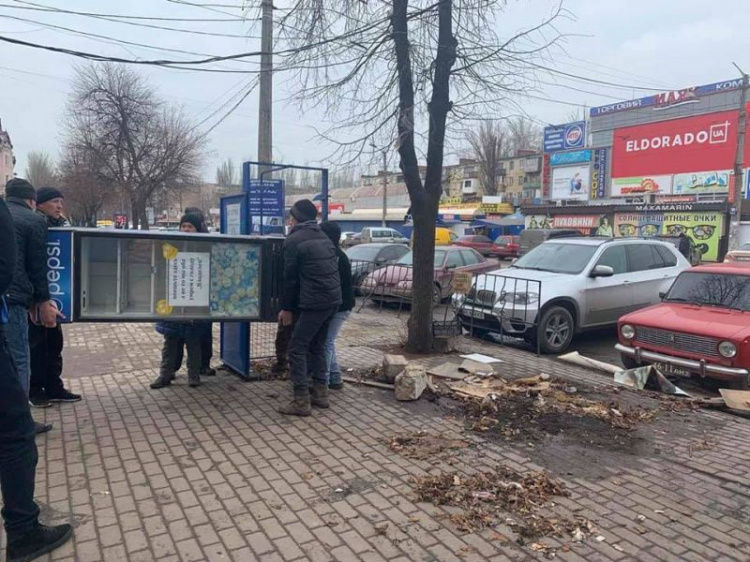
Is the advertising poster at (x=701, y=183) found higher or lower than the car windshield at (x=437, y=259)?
higher

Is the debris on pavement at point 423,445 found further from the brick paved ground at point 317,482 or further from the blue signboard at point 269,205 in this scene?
the blue signboard at point 269,205

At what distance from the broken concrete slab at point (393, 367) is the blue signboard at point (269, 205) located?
313 centimetres

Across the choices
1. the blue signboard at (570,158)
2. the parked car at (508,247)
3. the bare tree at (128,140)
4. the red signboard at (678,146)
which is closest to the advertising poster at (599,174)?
the blue signboard at (570,158)

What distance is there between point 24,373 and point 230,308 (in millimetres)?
1808

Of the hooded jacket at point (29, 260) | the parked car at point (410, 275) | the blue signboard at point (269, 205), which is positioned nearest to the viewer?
the hooded jacket at point (29, 260)

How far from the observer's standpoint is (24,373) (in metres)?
4.37

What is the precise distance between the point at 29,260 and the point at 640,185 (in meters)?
45.2

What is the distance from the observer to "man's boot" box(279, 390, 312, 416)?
5301mm

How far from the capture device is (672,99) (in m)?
44.3

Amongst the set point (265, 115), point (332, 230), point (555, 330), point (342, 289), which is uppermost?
point (265, 115)

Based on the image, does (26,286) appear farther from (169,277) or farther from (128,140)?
(128,140)

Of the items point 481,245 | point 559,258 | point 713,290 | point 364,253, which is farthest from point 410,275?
point 481,245

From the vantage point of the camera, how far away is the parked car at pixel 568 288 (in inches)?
359

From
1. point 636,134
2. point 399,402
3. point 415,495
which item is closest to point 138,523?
point 415,495
